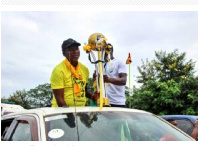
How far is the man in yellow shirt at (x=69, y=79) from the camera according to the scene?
10.7 ft

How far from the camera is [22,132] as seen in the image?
8.44ft

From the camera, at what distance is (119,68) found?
382cm

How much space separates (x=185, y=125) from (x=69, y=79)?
2282mm

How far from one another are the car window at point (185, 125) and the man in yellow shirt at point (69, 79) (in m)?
1.78

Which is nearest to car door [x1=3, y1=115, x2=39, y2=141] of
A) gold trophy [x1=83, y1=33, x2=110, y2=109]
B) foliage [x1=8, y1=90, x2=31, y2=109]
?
gold trophy [x1=83, y1=33, x2=110, y2=109]

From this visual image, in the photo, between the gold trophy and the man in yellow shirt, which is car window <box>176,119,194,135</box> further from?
the gold trophy

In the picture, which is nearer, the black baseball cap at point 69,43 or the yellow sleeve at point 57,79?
the yellow sleeve at point 57,79

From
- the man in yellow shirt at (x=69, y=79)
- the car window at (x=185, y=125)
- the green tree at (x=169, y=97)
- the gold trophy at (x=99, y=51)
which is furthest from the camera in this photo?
the green tree at (x=169, y=97)

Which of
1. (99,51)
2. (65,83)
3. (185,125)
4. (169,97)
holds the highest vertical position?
(99,51)

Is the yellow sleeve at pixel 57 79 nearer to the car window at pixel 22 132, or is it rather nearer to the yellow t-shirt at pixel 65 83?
the yellow t-shirt at pixel 65 83

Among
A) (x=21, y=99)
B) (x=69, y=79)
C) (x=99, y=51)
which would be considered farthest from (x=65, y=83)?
(x=21, y=99)

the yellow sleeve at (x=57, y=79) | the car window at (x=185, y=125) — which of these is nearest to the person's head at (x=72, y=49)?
the yellow sleeve at (x=57, y=79)

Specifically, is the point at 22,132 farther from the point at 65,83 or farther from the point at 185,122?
the point at 185,122
